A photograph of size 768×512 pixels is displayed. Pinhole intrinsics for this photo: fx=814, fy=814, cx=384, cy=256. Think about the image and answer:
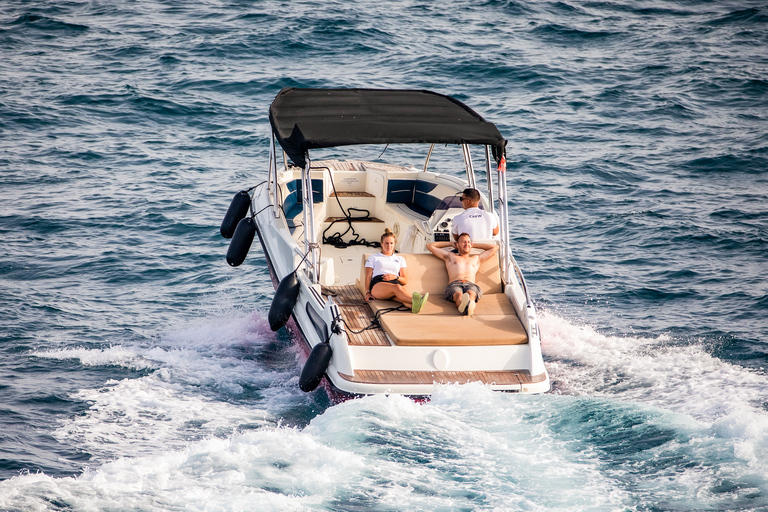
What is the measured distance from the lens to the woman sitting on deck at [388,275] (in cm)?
744

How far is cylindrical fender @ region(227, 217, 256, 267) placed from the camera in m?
9.36

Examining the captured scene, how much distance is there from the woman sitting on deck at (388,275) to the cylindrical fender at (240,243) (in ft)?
7.52

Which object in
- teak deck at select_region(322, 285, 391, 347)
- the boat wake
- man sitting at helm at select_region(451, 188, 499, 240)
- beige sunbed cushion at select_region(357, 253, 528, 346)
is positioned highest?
man sitting at helm at select_region(451, 188, 499, 240)

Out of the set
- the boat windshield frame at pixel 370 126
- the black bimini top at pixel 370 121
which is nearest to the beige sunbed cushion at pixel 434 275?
the boat windshield frame at pixel 370 126

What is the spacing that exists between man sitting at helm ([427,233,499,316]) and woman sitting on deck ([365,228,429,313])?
1.21 feet

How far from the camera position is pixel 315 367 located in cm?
675

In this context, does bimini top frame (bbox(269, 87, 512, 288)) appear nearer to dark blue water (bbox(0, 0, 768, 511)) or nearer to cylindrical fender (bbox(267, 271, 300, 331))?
cylindrical fender (bbox(267, 271, 300, 331))

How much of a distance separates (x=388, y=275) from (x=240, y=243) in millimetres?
2558

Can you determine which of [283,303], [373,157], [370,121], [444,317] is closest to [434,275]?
[444,317]

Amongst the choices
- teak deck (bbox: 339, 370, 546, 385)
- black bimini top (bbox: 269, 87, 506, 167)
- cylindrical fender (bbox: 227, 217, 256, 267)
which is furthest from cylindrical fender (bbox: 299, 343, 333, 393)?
cylindrical fender (bbox: 227, 217, 256, 267)

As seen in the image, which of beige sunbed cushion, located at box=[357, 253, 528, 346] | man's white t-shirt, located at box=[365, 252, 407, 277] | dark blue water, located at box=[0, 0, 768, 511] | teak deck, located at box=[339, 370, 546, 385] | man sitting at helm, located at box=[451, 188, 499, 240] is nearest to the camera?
dark blue water, located at box=[0, 0, 768, 511]

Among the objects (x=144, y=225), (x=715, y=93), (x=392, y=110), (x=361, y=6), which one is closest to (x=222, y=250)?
(x=144, y=225)

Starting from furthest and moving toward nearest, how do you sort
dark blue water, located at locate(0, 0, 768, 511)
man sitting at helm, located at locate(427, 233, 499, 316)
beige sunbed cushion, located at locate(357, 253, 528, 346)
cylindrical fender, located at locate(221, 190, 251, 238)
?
1. cylindrical fender, located at locate(221, 190, 251, 238)
2. man sitting at helm, located at locate(427, 233, 499, 316)
3. beige sunbed cushion, located at locate(357, 253, 528, 346)
4. dark blue water, located at locate(0, 0, 768, 511)

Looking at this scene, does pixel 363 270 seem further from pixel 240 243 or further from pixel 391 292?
pixel 240 243
